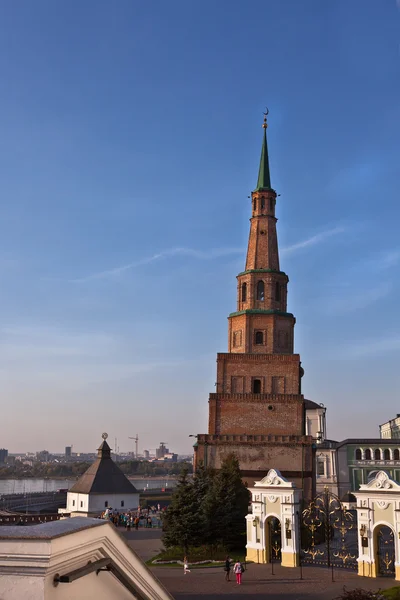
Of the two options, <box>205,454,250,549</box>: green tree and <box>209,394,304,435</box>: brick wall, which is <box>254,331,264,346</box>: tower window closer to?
<box>209,394,304,435</box>: brick wall

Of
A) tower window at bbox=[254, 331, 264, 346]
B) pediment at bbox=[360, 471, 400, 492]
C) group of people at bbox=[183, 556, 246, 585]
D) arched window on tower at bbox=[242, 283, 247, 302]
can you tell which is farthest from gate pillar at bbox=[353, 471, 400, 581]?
arched window on tower at bbox=[242, 283, 247, 302]

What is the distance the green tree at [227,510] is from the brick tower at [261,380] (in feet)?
26.7

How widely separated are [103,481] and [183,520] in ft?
47.0

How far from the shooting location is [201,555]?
2939cm

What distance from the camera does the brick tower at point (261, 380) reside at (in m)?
43.3

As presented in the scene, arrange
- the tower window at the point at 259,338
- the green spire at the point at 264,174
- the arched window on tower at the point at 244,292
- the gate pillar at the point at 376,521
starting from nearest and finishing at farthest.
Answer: the gate pillar at the point at 376,521 < the tower window at the point at 259,338 < the arched window on tower at the point at 244,292 < the green spire at the point at 264,174

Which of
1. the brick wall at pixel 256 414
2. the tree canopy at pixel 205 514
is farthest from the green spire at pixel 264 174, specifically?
the tree canopy at pixel 205 514

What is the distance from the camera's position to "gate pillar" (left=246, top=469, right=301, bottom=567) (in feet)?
87.2

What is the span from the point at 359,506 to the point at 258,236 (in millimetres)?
28756

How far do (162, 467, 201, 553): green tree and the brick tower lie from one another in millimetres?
12397

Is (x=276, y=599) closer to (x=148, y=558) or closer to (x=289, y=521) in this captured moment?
(x=289, y=521)

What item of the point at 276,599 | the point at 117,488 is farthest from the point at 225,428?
the point at 276,599

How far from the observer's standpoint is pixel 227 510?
31953 millimetres

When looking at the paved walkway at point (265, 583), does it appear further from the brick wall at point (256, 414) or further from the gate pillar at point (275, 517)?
the brick wall at point (256, 414)
